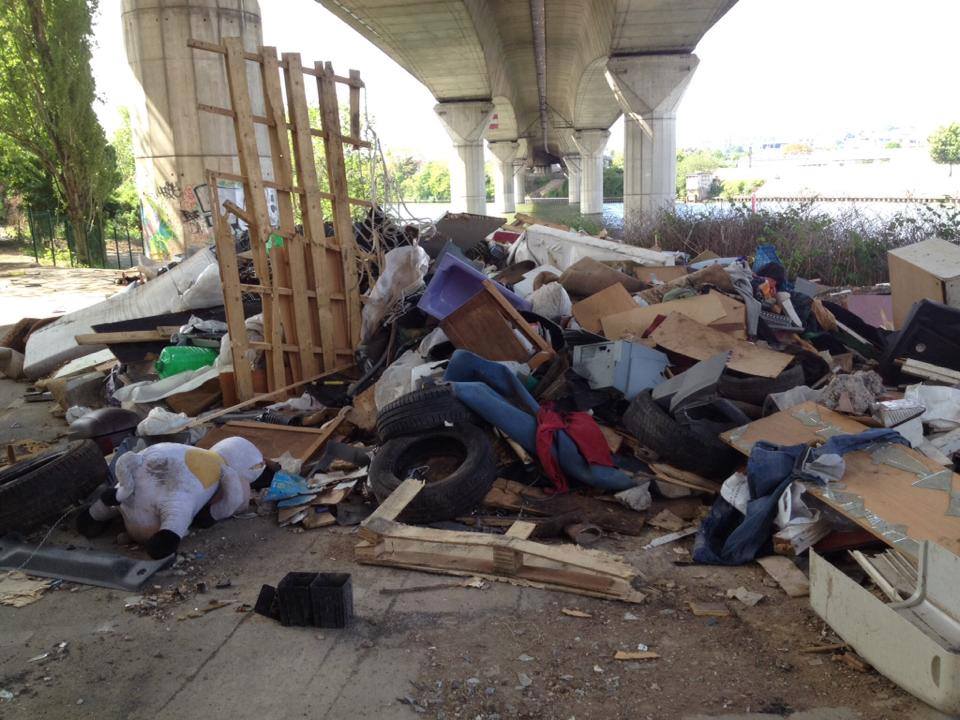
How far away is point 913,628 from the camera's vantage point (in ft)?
9.73

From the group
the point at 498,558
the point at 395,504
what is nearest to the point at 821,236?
the point at 395,504

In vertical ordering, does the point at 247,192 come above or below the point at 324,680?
above

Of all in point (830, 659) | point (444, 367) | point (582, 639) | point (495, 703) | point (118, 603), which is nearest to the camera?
point (495, 703)

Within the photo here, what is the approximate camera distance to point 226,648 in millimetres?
3592

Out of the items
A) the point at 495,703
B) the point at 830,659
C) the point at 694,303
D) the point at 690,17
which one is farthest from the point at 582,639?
the point at 690,17

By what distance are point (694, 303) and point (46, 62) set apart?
2120 cm

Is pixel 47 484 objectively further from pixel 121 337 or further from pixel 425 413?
pixel 121 337

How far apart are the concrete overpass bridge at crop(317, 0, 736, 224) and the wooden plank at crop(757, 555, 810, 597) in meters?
17.5

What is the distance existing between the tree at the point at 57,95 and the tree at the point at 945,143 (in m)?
58.0

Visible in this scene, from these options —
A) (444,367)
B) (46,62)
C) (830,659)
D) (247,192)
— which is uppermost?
(46,62)

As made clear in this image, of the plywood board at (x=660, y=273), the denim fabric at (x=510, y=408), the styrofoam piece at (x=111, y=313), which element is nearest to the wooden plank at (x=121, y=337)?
the styrofoam piece at (x=111, y=313)

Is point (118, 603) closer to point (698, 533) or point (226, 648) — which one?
point (226, 648)

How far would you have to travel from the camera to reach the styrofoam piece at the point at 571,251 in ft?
32.8

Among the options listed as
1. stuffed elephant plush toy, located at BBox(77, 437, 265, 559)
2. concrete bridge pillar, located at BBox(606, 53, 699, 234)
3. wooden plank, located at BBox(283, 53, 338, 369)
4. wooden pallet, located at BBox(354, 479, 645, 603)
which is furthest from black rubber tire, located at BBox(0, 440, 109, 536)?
concrete bridge pillar, located at BBox(606, 53, 699, 234)
